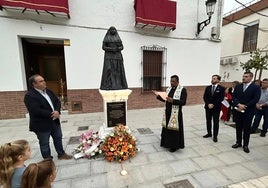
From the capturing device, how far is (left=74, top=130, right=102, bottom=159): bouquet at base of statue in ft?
10.1

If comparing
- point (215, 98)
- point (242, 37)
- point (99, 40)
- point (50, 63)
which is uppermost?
point (242, 37)

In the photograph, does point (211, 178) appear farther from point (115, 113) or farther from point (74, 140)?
point (74, 140)

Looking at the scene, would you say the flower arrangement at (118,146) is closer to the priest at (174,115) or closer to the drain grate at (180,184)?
the priest at (174,115)

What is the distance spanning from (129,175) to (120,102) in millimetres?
1432

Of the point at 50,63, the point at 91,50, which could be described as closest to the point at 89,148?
the point at 91,50

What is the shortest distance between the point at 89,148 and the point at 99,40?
14.4 feet

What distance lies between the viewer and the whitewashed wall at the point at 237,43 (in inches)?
391

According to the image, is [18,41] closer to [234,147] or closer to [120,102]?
[120,102]

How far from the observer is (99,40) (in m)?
6.06

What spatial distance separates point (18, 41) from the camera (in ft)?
17.2

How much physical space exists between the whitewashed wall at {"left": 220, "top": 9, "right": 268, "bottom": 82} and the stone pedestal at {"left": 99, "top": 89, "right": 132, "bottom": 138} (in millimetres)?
10916

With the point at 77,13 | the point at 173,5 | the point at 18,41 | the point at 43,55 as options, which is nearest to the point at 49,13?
the point at 77,13

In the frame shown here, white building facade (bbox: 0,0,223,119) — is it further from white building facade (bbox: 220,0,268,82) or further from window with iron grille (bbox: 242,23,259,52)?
window with iron grille (bbox: 242,23,259,52)

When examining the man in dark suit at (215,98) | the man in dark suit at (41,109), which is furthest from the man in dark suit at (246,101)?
the man in dark suit at (41,109)
